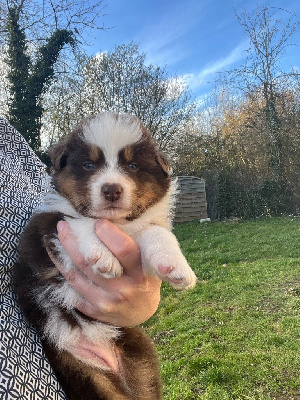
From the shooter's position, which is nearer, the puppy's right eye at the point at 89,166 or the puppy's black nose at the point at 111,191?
the puppy's black nose at the point at 111,191

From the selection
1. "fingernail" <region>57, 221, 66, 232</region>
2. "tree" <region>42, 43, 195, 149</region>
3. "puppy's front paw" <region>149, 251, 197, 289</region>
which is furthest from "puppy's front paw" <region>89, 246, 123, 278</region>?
"tree" <region>42, 43, 195, 149</region>

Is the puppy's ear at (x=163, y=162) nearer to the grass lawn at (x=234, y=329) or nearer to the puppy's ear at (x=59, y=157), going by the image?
the puppy's ear at (x=59, y=157)

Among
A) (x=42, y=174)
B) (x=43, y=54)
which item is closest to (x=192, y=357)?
(x=42, y=174)

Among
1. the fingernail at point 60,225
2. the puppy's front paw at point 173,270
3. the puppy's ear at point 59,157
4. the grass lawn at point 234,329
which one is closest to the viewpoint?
the puppy's front paw at point 173,270

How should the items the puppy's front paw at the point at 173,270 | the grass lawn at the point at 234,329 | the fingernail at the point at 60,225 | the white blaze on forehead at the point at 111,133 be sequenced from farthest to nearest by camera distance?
the grass lawn at the point at 234,329
the white blaze on forehead at the point at 111,133
the fingernail at the point at 60,225
the puppy's front paw at the point at 173,270

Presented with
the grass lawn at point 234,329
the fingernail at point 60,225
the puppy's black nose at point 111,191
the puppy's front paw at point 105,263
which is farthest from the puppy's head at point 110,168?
the grass lawn at point 234,329

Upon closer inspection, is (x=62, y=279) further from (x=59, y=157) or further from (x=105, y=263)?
(x=59, y=157)

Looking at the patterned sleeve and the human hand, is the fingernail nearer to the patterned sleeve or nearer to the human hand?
the human hand
